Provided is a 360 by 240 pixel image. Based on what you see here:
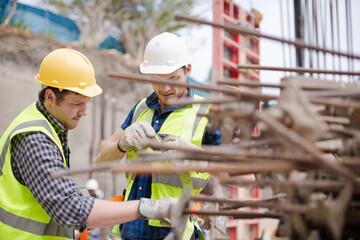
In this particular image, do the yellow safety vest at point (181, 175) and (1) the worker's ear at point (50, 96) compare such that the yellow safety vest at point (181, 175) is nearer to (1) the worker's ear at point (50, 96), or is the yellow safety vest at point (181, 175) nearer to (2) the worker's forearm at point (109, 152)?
(2) the worker's forearm at point (109, 152)

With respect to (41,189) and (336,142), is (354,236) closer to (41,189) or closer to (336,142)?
(336,142)

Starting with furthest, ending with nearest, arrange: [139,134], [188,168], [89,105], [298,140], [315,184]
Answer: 1. [89,105]
2. [139,134]
3. [188,168]
4. [315,184]
5. [298,140]

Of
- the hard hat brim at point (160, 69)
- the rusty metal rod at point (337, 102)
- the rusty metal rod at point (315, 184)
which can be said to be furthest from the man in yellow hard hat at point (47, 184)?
the rusty metal rod at point (337, 102)

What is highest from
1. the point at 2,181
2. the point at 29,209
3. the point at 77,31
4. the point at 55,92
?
the point at 77,31

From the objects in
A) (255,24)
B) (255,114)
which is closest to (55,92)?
(255,114)

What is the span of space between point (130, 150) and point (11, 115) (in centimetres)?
1029

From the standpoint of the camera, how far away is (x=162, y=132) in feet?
8.56

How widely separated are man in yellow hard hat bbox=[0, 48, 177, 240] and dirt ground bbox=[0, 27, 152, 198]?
8207 millimetres

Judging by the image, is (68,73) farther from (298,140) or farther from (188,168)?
(298,140)

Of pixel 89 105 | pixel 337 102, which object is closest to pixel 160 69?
pixel 337 102

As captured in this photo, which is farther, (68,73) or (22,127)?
(68,73)

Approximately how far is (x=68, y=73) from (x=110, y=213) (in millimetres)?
942

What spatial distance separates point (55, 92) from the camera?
2.48 m

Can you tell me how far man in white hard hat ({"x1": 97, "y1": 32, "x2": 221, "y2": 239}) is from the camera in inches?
96.0
